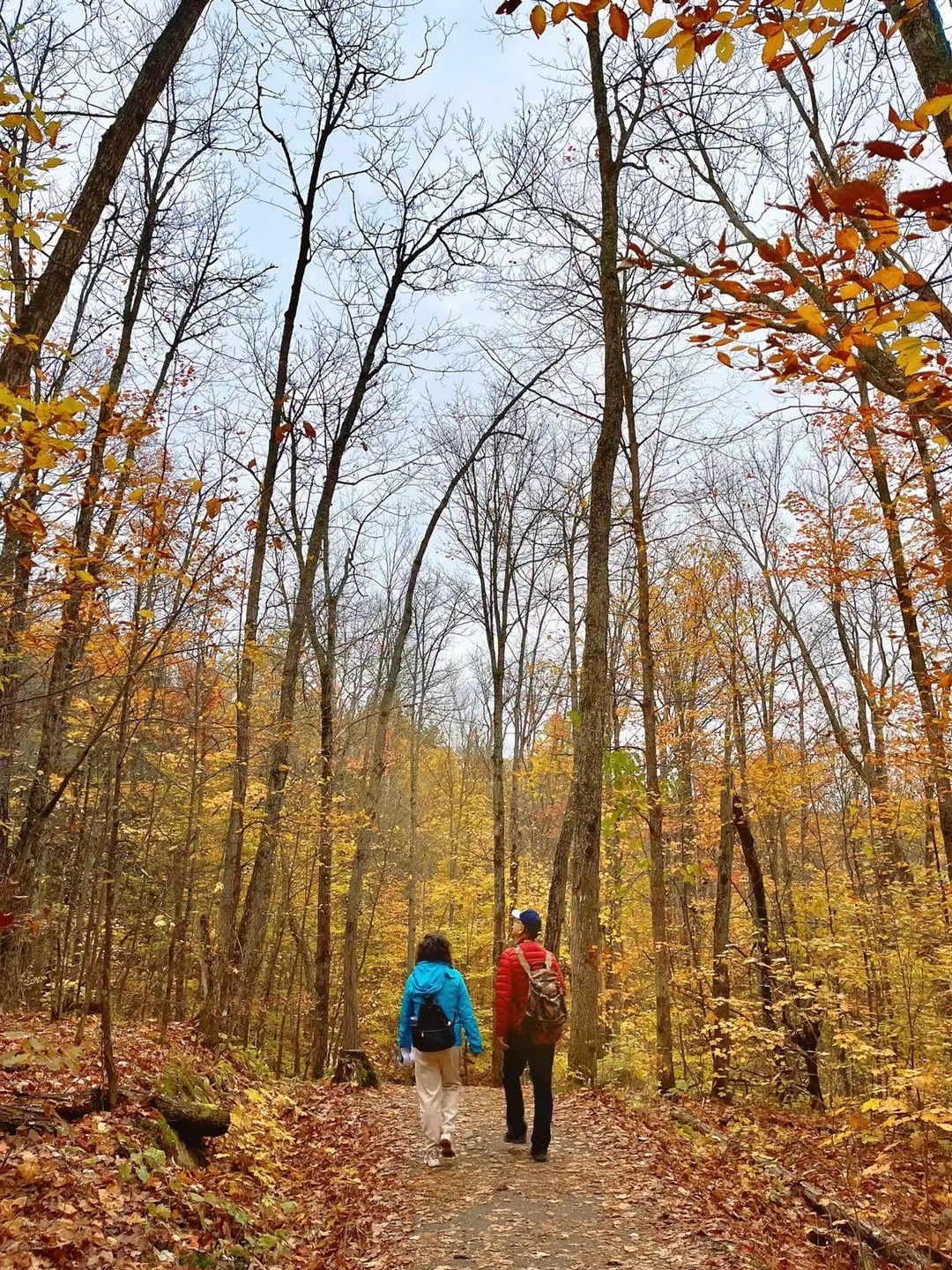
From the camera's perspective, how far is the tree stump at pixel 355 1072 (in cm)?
1018

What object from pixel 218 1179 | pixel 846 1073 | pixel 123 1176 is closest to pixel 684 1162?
pixel 218 1179

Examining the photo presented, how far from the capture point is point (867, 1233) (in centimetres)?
450

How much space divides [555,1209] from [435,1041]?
1.47m

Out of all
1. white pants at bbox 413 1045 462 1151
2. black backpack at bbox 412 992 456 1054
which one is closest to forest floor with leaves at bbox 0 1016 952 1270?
white pants at bbox 413 1045 462 1151

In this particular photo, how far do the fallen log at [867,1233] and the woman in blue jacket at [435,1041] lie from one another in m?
2.54

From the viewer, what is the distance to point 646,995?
61.5 feet

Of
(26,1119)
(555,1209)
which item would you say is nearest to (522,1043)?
(555,1209)

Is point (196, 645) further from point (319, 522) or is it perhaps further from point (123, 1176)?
point (319, 522)

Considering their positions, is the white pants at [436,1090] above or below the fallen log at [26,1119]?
below

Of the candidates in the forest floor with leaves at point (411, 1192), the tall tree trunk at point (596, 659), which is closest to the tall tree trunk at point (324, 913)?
the forest floor with leaves at point (411, 1192)

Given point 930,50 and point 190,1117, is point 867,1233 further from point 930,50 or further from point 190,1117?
point 930,50

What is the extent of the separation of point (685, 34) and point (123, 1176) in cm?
588

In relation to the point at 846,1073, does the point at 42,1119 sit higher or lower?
higher

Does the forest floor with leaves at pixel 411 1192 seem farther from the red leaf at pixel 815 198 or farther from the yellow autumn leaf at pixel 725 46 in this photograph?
the yellow autumn leaf at pixel 725 46
